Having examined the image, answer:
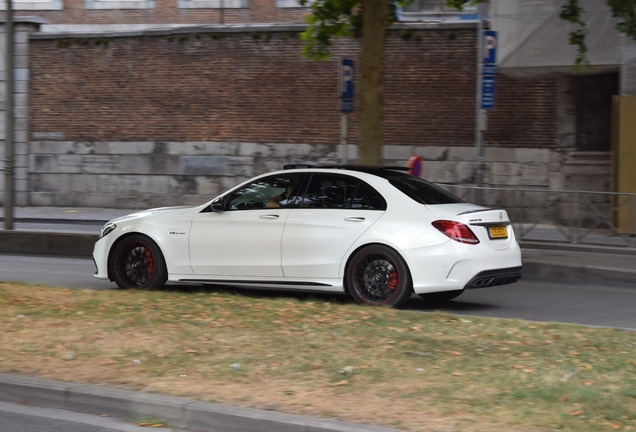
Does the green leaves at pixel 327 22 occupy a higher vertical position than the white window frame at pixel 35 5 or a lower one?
lower

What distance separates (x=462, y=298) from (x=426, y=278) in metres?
1.72

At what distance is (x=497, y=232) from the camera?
972cm

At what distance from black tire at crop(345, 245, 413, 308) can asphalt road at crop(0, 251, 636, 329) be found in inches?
21.0

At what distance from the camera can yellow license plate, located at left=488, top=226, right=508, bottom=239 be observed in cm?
962

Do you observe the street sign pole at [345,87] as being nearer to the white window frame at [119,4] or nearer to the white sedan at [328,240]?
the white sedan at [328,240]

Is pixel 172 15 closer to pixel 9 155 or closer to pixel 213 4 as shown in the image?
pixel 213 4

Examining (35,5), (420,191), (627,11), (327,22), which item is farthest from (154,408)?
(35,5)

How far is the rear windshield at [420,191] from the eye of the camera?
32.1ft

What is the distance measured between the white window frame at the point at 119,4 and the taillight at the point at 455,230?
87.5ft

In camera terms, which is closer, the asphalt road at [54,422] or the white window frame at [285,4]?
the asphalt road at [54,422]

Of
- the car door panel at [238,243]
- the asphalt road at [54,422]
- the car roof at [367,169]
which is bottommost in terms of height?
the asphalt road at [54,422]

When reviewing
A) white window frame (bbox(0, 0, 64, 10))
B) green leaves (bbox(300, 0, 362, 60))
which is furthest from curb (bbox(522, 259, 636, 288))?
white window frame (bbox(0, 0, 64, 10))

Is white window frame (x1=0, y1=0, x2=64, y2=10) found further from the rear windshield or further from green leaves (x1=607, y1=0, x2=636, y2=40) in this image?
the rear windshield

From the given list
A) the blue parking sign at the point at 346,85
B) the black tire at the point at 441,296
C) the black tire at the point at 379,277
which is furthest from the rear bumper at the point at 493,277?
the blue parking sign at the point at 346,85
